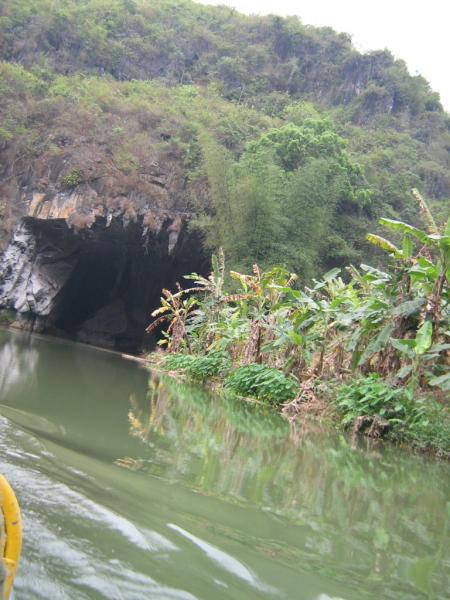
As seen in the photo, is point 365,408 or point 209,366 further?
point 209,366

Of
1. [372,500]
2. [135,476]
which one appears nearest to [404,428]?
[372,500]

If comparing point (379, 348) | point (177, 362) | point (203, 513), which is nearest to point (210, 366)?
point (177, 362)

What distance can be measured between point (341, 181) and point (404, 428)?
14.2 metres

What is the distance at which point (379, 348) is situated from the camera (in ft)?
23.5

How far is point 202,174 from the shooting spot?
2008 centimetres

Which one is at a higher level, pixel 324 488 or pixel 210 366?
pixel 324 488

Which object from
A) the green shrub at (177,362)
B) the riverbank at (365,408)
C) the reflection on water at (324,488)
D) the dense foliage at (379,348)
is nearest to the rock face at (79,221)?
the green shrub at (177,362)

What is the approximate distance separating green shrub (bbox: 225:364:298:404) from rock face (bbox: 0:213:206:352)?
10757 mm

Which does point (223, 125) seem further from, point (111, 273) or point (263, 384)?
point (263, 384)

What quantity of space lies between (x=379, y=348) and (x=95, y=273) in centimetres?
1860

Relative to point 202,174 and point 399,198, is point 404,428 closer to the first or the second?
point 202,174

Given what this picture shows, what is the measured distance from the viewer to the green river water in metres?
1.72

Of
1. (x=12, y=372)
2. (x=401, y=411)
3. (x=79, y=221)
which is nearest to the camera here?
(x=401, y=411)

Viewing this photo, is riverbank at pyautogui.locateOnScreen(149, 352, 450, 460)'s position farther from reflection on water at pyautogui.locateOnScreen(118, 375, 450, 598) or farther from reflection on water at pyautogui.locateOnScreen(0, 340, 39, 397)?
reflection on water at pyautogui.locateOnScreen(0, 340, 39, 397)
